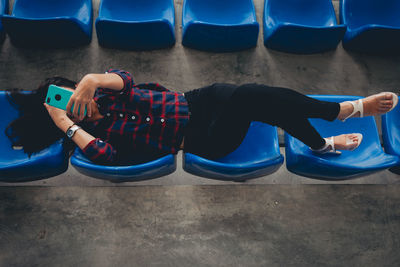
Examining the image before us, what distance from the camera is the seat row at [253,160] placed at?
1.34 meters

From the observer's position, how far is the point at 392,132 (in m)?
1.78

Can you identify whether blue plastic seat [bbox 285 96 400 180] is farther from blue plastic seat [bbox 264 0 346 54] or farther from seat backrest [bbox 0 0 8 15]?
seat backrest [bbox 0 0 8 15]

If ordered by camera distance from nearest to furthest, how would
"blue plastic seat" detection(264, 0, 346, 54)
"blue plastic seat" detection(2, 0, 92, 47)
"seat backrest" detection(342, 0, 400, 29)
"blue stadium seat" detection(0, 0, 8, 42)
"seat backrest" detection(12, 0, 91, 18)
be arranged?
"blue plastic seat" detection(2, 0, 92, 47) < "blue plastic seat" detection(264, 0, 346, 54) < "blue stadium seat" detection(0, 0, 8, 42) < "seat backrest" detection(12, 0, 91, 18) < "seat backrest" detection(342, 0, 400, 29)

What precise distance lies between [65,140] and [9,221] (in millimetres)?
720

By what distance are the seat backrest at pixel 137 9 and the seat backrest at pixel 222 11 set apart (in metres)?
0.21

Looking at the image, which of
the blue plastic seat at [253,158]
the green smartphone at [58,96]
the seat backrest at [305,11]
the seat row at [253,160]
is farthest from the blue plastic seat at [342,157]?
the green smartphone at [58,96]

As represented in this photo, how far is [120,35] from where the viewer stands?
2.04m

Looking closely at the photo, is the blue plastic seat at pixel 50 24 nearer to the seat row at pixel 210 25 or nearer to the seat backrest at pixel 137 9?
the seat row at pixel 210 25

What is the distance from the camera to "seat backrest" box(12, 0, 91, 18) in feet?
7.57

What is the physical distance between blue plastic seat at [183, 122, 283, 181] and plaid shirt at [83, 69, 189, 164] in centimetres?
22

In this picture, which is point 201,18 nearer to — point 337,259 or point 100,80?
point 100,80

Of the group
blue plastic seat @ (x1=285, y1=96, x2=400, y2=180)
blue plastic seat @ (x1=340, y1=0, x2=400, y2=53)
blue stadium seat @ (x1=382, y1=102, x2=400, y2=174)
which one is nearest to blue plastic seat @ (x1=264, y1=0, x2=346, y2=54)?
blue plastic seat @ (x1=340, y1=0, x2=400, y2=53)

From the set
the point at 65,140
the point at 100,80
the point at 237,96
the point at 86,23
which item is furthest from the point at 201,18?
the point at 65,140

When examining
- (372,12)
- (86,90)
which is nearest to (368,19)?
(372,12)
